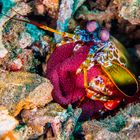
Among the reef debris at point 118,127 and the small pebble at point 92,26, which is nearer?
the reef debris at point 118,127

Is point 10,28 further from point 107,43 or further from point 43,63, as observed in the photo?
point 107,43

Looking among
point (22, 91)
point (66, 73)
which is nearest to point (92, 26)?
point (66, 73)

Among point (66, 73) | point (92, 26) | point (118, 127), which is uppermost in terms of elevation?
point (92, 26)

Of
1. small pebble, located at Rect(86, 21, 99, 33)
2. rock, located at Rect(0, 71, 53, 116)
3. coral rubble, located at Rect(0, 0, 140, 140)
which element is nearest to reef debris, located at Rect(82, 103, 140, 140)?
coral rubble, located at Rect(0, 0, 140, 140)

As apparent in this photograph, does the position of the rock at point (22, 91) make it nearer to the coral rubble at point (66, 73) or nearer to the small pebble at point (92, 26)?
the coral rubble at point (66, 73)

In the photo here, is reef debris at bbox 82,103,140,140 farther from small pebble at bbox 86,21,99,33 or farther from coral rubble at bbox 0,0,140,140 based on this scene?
small pebble at bbox 86,21,99,33

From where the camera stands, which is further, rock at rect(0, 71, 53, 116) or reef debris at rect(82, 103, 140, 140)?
rock at rect(0, 71, 53, 116)

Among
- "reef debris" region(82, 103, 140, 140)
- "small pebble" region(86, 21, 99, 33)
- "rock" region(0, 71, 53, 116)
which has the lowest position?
"reef debris" region(82, 103, 140, 140)

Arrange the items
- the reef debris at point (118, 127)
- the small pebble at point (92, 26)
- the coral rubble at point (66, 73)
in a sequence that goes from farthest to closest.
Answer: the small pebble at point (92, 26)
the coral rubble at point (66, 73)
the reef debris at point (118, 127)

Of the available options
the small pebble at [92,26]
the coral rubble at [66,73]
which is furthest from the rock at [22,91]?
A: the small pebble at [92,26]

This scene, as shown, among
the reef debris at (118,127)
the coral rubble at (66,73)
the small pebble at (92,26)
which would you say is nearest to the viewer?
the reef debris at (118,127)

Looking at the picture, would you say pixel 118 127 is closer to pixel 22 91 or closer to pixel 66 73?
pixel 22 91
